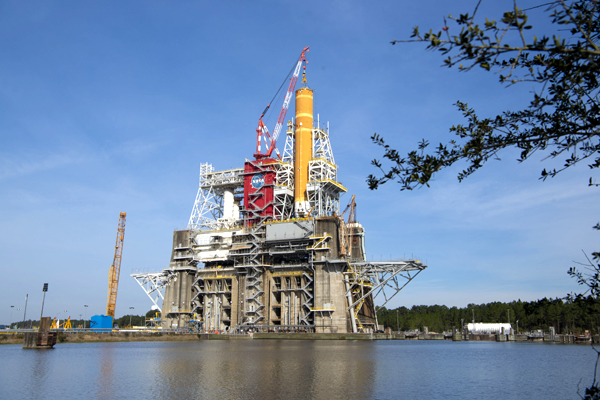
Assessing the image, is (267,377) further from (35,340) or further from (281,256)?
(281,256)

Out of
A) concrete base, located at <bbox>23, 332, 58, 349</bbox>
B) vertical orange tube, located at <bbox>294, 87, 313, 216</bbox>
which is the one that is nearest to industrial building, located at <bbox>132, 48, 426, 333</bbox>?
vertical orange tube, located at <bbox>294, 87, 313, 216</bbox>

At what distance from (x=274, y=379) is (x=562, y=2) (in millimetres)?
35501

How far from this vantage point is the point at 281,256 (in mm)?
124250

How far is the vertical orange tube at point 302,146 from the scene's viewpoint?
123812mm

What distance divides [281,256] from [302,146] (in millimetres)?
27755

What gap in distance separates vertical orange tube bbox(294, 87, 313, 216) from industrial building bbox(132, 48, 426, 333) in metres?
0.25

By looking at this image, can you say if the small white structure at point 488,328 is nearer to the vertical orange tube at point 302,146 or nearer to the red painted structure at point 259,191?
the vertical orange tube at point 302,146

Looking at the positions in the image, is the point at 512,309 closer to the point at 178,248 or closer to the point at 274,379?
the point at 178,248

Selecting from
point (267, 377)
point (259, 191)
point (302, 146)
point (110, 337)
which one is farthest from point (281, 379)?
point (259, 191)

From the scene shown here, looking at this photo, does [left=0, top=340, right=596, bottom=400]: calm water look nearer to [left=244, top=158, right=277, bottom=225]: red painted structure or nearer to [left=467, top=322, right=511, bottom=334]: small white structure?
[left=244, top=158, right=277, bottom=225]: red painted structure

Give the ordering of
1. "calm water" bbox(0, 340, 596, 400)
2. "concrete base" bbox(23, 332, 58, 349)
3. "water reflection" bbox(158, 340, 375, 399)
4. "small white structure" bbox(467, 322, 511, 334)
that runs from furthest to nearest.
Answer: "small white structure" bbox(467, 322, 511, 334) → "concrete base" bbox(23, 332, 58, 349) → "calm water" bbox(0, 340, 596, 400) → "water reflection" bbox(158, 340, 375, 399)

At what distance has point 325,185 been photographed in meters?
123

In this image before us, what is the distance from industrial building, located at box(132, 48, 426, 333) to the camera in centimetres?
11206

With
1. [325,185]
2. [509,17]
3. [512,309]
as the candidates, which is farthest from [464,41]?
[512,309]
